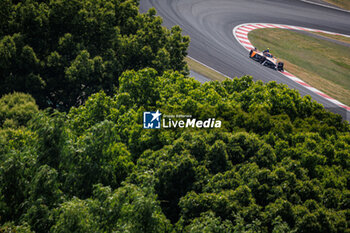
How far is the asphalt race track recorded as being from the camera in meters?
39.4

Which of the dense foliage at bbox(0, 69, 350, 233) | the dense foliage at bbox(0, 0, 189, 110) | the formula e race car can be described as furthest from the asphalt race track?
the dense foliage at bbox(0, 69, 350, 233)

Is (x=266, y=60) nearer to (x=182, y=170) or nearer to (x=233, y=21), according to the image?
(x=233, y=21)

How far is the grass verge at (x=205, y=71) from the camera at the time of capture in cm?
3654

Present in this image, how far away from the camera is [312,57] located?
48812mm

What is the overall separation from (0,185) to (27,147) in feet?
5.68

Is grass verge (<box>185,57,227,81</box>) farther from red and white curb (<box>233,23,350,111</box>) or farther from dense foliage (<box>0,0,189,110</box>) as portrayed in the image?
dense foliage (<box>0,0,189,110</box>)

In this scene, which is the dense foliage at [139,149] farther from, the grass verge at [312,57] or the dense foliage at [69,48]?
the grass verge at [312,57]

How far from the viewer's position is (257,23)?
2133 inches

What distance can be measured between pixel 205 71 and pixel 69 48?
64.0 feet

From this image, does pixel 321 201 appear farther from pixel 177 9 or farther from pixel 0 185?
pixel 177 9

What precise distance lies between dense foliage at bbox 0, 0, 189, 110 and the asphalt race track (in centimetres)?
1695

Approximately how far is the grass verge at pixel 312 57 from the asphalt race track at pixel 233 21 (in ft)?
12.5

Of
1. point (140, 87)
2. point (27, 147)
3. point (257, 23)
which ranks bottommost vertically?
point (27, 147)

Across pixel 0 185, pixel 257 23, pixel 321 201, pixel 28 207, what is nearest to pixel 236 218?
pixel 321 201
